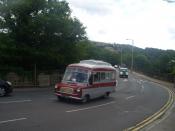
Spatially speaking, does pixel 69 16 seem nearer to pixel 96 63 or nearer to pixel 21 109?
pixel 96 63

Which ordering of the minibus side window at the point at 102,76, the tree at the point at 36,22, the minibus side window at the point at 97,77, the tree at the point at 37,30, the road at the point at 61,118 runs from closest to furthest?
1. the road at the point at 61,118
2. the minibus side window at the point at 97,77
3. the minibus side window at the point at 102,76
4. the tree at the point at 37,30
5. the tree at the point at 36,22

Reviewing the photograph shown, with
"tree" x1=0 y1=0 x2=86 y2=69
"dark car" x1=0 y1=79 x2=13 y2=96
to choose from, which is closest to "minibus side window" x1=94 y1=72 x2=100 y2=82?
"dark car" x1=0 y1=79 x2=13 y2=96

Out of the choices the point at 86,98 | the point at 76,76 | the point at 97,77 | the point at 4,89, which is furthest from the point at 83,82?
the point at 4,89

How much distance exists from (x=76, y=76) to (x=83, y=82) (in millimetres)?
695

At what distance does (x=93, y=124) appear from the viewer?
1577 cm

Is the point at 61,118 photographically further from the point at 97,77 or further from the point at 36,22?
the point at 36,22

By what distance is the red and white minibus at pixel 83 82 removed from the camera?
76.5ft

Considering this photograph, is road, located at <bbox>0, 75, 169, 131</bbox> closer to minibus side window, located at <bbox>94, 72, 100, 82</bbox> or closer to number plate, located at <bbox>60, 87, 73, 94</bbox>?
number plate, located at <bbox>60, 87, 73, 94</bbox>

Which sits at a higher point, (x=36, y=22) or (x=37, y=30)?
(x=36, y=22)

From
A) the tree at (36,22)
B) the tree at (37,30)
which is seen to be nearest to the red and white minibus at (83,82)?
the tree at (37,30)

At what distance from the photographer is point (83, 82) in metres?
24.0

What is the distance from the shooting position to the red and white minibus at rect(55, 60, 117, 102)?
23312 mm

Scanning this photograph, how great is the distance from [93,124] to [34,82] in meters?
21.0

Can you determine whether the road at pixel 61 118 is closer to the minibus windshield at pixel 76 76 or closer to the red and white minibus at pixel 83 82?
the red and white minibus at pixel 83 82
